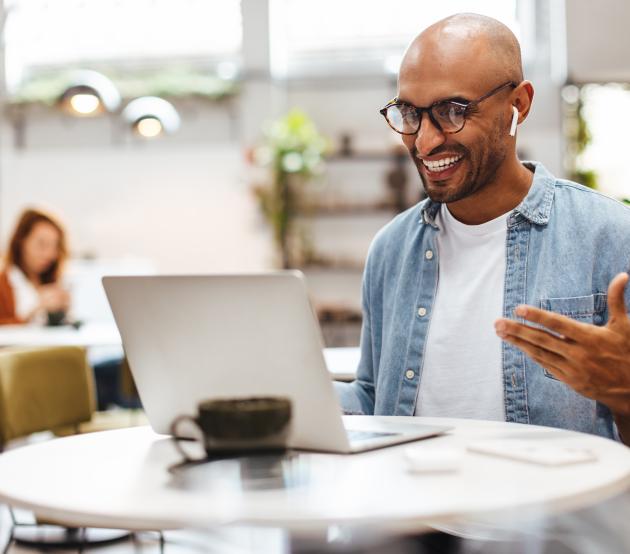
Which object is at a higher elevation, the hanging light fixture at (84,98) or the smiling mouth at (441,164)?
the hanging light fixture at (84,98)

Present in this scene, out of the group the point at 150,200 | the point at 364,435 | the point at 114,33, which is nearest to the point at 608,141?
the point at 150,200

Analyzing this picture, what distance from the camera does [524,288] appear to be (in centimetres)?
182

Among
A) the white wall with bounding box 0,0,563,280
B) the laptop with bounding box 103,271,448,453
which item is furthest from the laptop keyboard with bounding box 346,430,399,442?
the white wall with bounding box 0,0,563,280

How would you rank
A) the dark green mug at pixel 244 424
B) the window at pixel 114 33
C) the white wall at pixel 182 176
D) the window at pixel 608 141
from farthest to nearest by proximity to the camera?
the window at pixel 114 33 < the white wall at pixel 182 176 < the window at pixel 608 141 < the dark green mug at pixel 244 424

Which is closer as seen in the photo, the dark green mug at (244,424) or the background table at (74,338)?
the dark green mug at (244,424)

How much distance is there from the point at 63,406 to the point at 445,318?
74.4 inches

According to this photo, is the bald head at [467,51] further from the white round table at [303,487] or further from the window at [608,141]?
the window at [608,141]

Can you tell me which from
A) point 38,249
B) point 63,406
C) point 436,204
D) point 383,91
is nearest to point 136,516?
point 436,204

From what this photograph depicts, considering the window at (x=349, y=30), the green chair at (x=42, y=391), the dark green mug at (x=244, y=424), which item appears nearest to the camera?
the dark green mug at (x=244, y=424)

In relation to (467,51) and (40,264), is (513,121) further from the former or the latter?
(40,264)

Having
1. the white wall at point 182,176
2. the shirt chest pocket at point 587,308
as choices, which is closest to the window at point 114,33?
the white wall at point 182,176

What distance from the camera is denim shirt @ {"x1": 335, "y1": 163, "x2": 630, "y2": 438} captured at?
1.75 m

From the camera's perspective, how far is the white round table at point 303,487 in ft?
3.27

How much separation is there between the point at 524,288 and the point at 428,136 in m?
0.37
